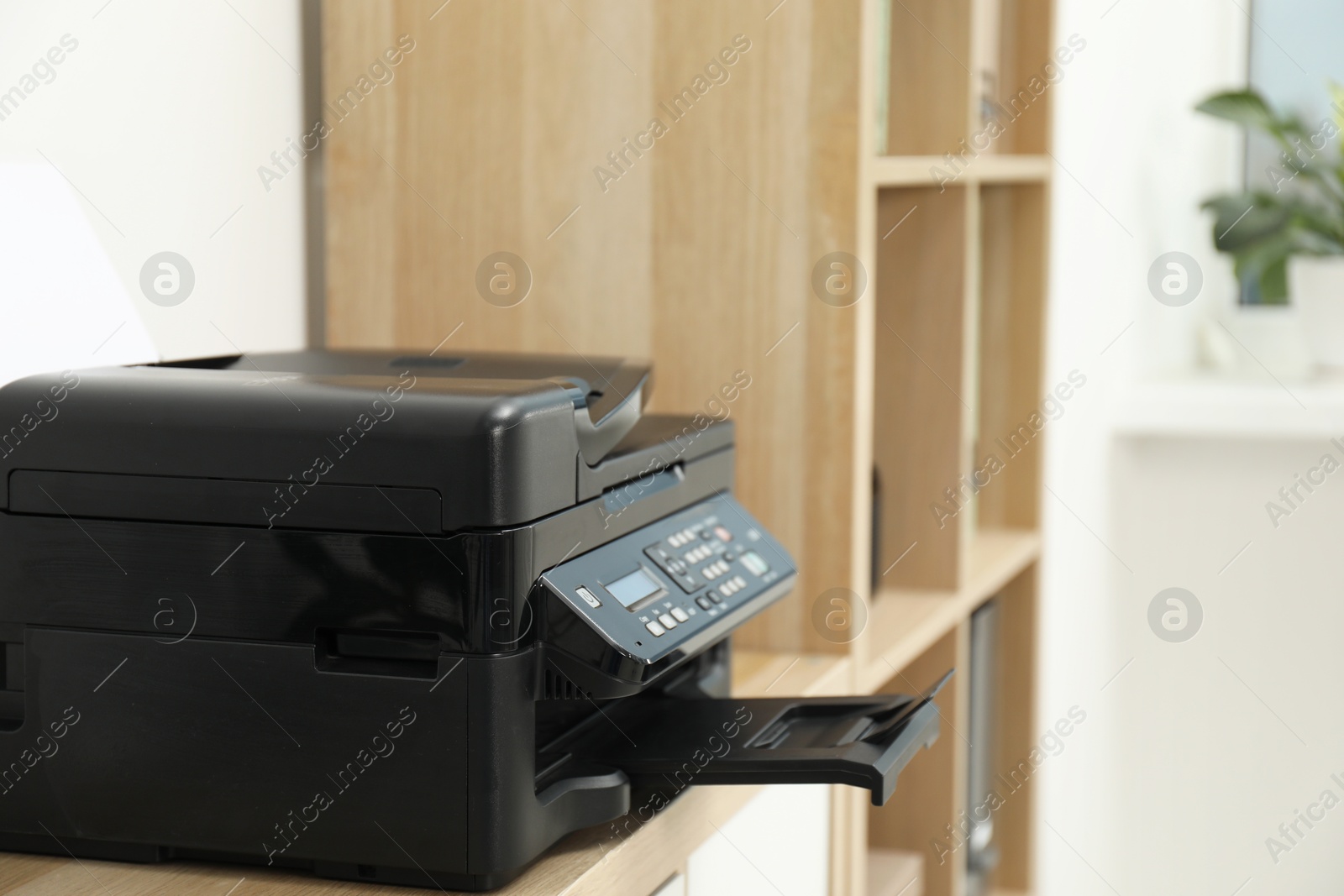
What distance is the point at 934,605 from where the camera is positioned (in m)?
1.68

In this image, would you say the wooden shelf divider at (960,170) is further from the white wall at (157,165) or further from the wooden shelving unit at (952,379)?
the white wall at (157,165)

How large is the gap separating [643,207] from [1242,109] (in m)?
1.95

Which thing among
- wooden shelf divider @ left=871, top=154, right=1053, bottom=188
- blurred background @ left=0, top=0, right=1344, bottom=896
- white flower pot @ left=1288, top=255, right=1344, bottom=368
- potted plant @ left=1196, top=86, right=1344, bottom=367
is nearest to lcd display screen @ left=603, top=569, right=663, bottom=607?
blurred background @ left=0, top=0, right=1344, bottom=896

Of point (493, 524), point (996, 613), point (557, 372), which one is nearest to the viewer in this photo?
point (493, 524)

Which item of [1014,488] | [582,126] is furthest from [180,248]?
[1014,488]

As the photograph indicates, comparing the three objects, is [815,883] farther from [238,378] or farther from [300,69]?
[300,69]

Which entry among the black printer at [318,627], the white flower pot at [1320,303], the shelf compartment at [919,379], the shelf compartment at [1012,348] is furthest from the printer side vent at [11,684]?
the white flower pot at [1320,303]

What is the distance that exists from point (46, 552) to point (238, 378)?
0.16m

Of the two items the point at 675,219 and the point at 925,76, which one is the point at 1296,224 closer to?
the point at 925,76

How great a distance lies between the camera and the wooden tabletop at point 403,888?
777mm

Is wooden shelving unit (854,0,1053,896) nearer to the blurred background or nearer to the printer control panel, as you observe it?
the blurred background

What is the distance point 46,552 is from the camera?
2.65ft

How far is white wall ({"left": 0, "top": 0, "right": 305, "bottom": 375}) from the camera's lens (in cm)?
106

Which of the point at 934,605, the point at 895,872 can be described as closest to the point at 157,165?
the point at 934,605
